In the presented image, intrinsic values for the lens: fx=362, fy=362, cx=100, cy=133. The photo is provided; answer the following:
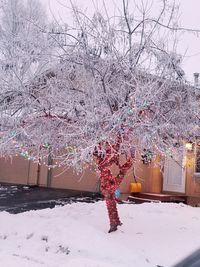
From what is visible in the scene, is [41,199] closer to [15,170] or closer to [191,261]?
[15,170]

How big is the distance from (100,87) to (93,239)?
223cm

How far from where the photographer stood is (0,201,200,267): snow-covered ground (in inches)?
181

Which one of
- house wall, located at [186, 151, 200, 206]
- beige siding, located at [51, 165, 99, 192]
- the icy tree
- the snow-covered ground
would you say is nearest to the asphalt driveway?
beige siding, located at [51, 165, 99, 192]

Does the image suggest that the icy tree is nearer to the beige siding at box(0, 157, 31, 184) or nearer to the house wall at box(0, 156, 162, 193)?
the house wall at box(0, 156, 162, 193)

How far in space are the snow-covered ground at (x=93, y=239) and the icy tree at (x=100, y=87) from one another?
1148 millimetres

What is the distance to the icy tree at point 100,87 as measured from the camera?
5207 mm

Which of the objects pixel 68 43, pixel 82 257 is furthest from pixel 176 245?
pixel 68 43

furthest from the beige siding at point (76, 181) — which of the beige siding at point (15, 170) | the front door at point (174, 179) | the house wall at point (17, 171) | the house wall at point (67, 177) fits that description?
the front door at point (174, 179)

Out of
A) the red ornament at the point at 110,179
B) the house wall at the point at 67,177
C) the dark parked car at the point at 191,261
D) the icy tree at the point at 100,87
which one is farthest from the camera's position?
the house wall at the point at 67,177

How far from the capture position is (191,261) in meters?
4.75

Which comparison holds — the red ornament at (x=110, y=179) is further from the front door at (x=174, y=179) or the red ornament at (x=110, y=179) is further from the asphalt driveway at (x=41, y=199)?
the front door at (x=174, y=179)

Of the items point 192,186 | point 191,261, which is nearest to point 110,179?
point 191,261

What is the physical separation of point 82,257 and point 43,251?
63 centimetres

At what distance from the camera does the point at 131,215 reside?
23.6 ft
